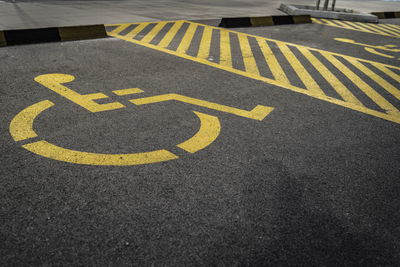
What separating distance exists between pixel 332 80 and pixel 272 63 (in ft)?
3.77

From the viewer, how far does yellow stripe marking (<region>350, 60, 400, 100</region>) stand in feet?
14.7

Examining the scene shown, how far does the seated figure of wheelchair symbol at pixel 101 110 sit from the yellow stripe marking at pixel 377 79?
2.21m

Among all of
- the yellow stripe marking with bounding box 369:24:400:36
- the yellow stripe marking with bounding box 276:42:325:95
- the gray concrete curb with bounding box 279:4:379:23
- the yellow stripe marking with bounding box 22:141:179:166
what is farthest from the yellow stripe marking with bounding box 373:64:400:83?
the gray concrete curb with bounding box 279:4:379:23

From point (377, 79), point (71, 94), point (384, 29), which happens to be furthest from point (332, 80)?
point (384, 29)

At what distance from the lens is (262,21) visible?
9461mm

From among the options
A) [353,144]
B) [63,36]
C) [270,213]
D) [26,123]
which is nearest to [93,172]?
[26,123]

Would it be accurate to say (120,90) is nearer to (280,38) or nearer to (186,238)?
(186,238)

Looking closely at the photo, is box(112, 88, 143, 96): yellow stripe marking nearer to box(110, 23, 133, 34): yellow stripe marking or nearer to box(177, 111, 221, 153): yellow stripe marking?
box(177, 111, 221, 153): yellow stripe marking

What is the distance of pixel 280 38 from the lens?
25.4ft

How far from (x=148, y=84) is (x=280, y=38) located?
4.81 m

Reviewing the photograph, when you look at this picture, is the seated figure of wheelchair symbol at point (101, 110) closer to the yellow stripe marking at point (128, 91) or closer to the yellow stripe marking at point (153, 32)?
the yellow stripe marking at point (128, 91)

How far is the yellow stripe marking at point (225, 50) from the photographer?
5.43 m

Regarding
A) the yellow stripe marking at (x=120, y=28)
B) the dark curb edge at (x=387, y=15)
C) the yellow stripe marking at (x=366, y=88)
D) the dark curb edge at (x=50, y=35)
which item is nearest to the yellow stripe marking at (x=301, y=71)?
the yellow stripe marking at (x=366, y=88)

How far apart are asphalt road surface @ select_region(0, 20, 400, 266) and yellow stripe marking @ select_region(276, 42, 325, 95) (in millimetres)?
59
